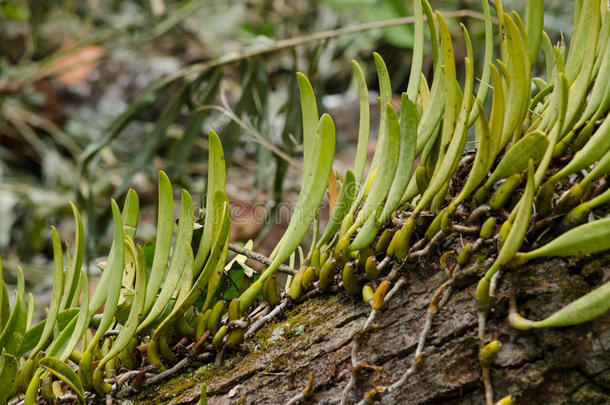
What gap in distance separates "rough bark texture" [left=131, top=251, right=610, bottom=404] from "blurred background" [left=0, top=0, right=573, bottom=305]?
72cm

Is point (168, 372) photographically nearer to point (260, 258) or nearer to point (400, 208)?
point (260, 258)

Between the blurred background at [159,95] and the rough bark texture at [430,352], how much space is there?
2.37ft

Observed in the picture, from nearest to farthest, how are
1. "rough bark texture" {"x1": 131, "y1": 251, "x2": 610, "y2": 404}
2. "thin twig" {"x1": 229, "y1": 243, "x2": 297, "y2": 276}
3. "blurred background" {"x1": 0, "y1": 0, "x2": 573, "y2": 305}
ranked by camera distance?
"rough bark texture" {"x1": 131, "y1": 251, "x2": 610, "y2": 404}
"thin twig" {"x1": 229, "y1": 243, "x2": 297, "y2": 276}
"blurred background" {"x1": 0, "y1": 0, "x2": 573, "y2": 305}

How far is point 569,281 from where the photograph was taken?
33cm

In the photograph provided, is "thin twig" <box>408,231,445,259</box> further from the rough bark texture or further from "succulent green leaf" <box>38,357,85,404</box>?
"succulent green leaf" <box>38,357,85,404</box>

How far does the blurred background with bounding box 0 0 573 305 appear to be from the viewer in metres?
1.20

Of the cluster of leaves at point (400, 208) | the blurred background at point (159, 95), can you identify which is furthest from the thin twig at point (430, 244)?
the blurred background at point (159, 95)

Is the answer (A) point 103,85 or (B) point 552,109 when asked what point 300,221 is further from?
(A) point 103,85

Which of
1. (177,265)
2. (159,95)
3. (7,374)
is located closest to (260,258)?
(177,265)

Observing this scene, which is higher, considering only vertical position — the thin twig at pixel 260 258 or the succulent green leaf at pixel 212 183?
the succulent green leaf at pixel 212 183

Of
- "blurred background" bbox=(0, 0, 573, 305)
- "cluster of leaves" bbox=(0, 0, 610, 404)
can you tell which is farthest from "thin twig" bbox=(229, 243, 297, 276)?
"blurred background" bbox=(0, 0, 573, 305)

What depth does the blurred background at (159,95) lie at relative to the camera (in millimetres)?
1198

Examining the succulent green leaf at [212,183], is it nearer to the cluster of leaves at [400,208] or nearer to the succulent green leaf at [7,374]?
the cluster of leaves at [400,208]

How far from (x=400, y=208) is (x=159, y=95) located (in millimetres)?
978
